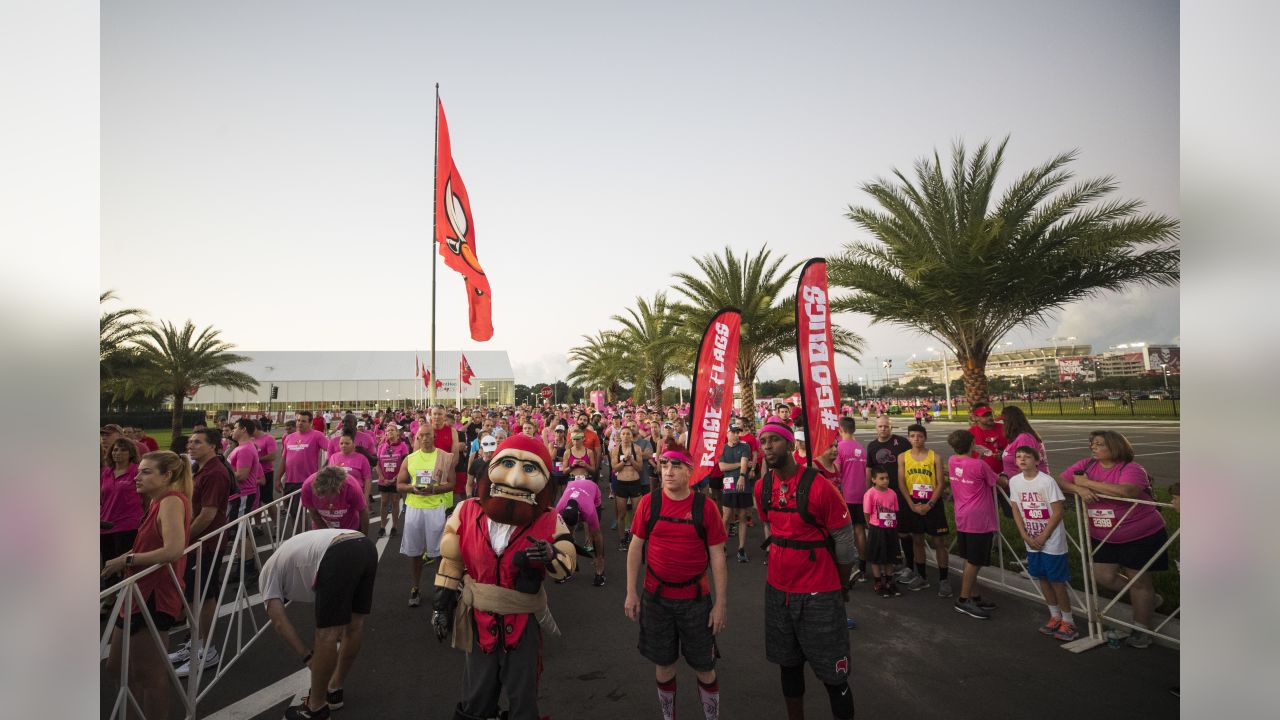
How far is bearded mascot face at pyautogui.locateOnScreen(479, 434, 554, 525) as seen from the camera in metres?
3.22

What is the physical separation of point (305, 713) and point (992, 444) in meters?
8.58

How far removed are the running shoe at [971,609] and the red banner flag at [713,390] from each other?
113 inches

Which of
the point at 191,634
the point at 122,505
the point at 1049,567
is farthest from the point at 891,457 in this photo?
the point at 122,505

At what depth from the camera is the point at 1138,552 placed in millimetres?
4938

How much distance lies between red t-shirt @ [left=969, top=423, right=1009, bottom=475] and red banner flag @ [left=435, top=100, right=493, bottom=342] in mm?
8618

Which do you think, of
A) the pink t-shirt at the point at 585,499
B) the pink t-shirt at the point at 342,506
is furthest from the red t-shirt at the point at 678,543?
the pink t-shirt at the point at 342,506

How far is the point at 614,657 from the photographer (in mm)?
4844

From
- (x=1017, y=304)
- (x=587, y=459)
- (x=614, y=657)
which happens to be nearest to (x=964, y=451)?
(x=614, y=657)

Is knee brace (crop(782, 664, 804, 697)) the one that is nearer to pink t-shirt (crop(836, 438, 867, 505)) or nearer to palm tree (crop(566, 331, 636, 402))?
pink t-shirt (crop(836, 438, 867, 505))

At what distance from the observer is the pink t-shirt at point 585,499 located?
7.00m

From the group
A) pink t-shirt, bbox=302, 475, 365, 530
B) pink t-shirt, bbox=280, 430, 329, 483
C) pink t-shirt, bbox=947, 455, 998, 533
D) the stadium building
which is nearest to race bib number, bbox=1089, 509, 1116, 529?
pink t-shirt, bbox=947, 455, 998, 533

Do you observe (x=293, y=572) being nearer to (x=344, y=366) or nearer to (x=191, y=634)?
(x=191, y=634)

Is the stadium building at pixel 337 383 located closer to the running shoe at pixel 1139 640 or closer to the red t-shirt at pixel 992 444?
the red t-shirt at pixel 992 444
